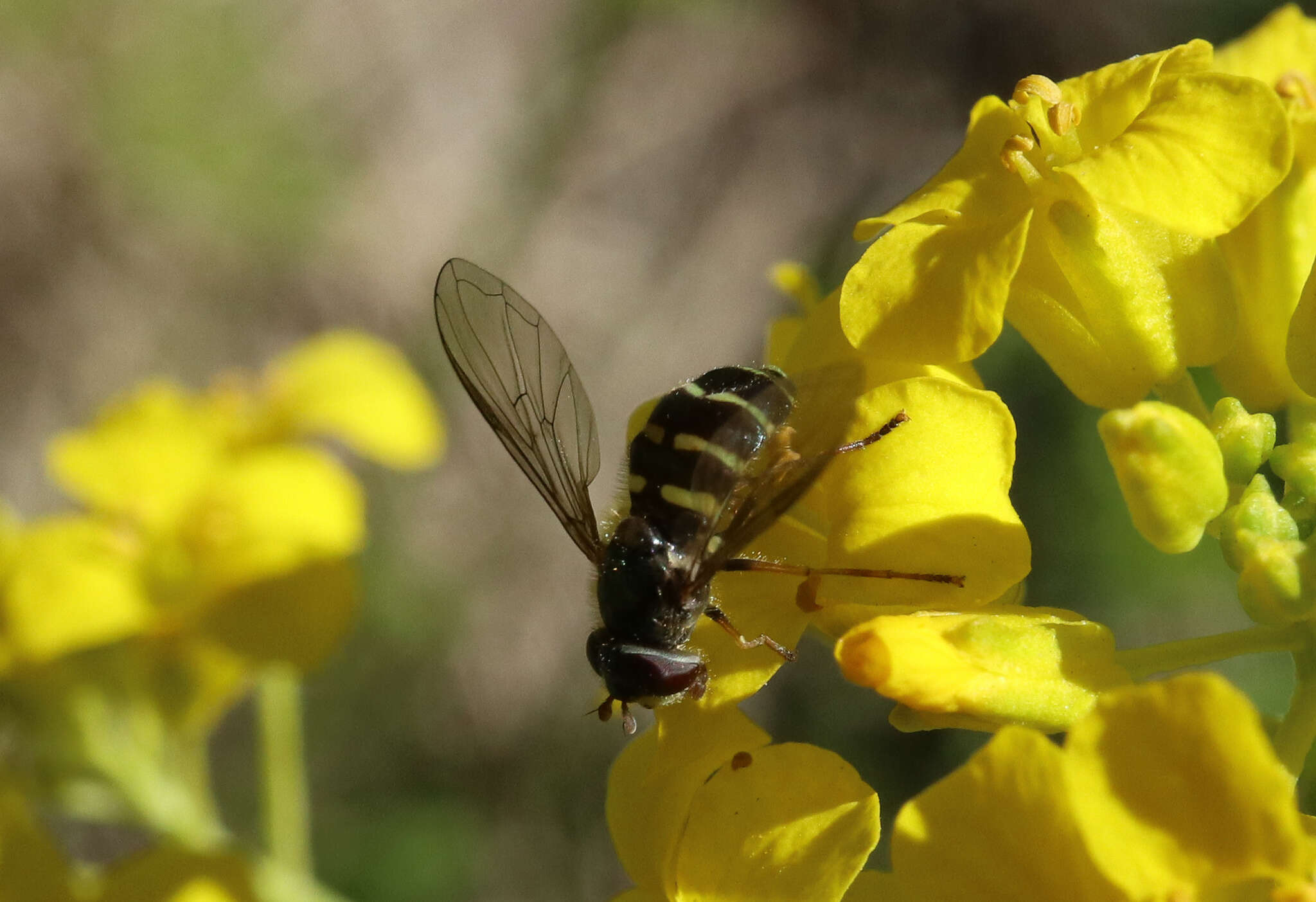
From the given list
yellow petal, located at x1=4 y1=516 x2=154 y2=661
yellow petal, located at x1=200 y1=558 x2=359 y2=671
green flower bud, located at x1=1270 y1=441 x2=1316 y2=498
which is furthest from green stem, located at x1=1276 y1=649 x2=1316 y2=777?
yellow petal, located at x1=4 y1=516 x2=154 y2=661

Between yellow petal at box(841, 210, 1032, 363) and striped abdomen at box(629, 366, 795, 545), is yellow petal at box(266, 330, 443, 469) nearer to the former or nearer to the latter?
striped abdomen at box(629, 366, 795, 545)

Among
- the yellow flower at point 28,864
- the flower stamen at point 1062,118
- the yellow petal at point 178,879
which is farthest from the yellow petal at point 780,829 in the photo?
the yellow flower at point 28,864

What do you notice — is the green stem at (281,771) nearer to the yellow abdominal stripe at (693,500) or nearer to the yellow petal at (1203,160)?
the yellow abdominal stripe at (693,500)

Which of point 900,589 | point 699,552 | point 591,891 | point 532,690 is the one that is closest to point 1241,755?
point 900,589

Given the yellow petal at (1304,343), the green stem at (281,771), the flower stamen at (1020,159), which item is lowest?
the green stem at (281,771)

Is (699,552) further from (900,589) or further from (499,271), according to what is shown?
(499,271)
